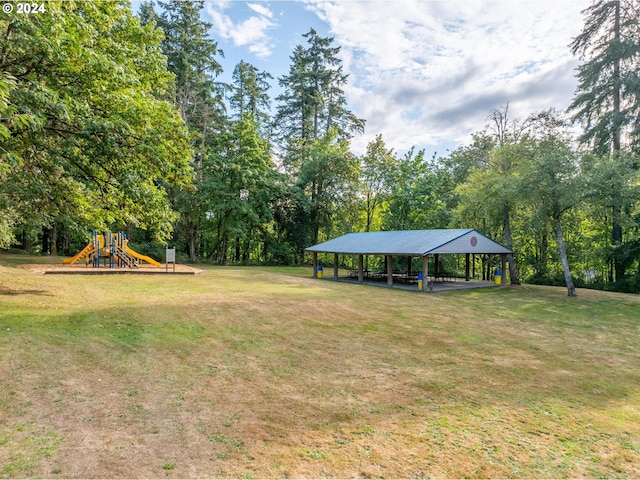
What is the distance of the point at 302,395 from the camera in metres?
5.04

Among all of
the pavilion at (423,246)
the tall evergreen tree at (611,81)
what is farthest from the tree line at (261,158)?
the pavilion at (423,246)

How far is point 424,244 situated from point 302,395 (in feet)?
48.3

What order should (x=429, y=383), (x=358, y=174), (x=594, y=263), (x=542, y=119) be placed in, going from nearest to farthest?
(x=429, y=383), (x=594, y=263), (x=542, y=119), (x=358, y=174)

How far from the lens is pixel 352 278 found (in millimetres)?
23578

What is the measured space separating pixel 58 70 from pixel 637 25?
2880 centimetres

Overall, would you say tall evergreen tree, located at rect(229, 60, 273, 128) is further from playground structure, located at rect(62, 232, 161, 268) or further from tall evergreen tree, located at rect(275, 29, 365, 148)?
playground structure, located at rect(62, 232, 161, 268)

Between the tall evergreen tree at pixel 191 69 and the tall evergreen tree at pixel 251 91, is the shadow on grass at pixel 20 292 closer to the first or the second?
the tall evergreen tree at pixel 191 69

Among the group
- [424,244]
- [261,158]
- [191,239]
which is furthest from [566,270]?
[191,239]

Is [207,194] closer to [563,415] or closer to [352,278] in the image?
[352,278]

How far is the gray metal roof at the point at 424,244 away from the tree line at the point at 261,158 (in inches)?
109

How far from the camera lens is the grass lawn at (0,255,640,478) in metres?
3.50

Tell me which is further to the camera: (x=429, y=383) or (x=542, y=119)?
(x=542, y=119)

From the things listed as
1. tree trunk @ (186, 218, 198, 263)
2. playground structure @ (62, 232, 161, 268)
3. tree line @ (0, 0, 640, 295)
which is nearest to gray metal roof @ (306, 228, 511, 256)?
tree line @ (0, 0, 640, 295)

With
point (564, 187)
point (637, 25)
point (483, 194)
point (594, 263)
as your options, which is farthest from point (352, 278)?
point (637, 25)
